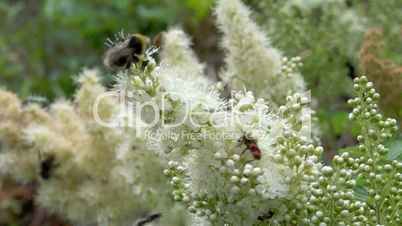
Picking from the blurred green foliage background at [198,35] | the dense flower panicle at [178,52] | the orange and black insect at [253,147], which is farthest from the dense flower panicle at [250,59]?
the orange and black insect at [253,147]

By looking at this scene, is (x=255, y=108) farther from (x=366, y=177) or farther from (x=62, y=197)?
(x=62, y=197)

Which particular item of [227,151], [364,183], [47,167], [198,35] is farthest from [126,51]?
[198,35]

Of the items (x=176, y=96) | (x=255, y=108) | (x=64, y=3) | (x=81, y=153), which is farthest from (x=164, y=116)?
(x=64, y=3)

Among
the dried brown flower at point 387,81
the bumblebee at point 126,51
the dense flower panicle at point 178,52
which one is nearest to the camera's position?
the bumblebee at point 126,51

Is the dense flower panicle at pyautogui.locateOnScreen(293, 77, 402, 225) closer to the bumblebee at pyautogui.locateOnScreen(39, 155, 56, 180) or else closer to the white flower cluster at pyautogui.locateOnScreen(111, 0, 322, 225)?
the white flower cluster at pyautogui.locateOnScreen(111, 0, 322, 225)

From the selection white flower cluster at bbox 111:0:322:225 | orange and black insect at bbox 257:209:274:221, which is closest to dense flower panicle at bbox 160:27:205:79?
white flower cluster at bbox 111:0:322:225

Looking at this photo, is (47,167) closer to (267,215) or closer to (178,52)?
(178,52)

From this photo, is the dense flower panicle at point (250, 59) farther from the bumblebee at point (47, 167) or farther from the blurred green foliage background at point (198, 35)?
the bumblebee at point (47, 167)
